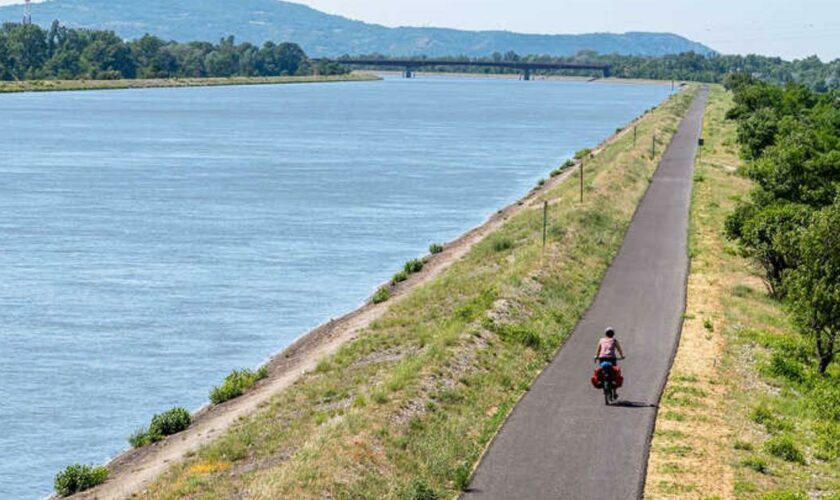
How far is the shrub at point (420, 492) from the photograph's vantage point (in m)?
26.4

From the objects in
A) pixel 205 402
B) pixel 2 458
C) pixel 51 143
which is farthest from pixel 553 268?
pixel 51 143

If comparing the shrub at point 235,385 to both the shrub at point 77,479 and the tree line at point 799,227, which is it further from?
the tree line at point 799,227

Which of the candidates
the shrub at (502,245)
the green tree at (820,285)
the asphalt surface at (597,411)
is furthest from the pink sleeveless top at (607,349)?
the shrub at (502,245)

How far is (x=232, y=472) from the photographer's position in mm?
30719

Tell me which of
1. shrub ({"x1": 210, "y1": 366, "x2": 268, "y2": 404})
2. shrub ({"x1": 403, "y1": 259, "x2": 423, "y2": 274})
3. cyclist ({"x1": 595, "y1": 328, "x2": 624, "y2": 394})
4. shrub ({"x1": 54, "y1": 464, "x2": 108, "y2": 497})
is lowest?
shrub ({"x1": 403, "y1": 259, "x2": 423, "y2": 274})

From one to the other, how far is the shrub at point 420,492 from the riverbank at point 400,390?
34 cm

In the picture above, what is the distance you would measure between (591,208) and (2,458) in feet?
151

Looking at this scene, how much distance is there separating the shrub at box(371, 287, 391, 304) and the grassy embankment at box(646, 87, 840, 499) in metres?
14.6

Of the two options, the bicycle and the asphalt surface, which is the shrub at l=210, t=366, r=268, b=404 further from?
the bicycle

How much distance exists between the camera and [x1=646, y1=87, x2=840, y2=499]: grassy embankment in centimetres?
2881

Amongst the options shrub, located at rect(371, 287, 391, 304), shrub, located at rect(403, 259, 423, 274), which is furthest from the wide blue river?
shrub, located at rect(403, 259, 423, 274)

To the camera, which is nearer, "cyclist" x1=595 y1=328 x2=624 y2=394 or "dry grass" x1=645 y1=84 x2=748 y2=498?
"dry grass" x1=645 y1=84 x2=748 y2=498

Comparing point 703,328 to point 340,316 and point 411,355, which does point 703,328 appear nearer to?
point 411,355

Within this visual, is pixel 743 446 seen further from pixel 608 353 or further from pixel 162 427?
pixel 162 427
